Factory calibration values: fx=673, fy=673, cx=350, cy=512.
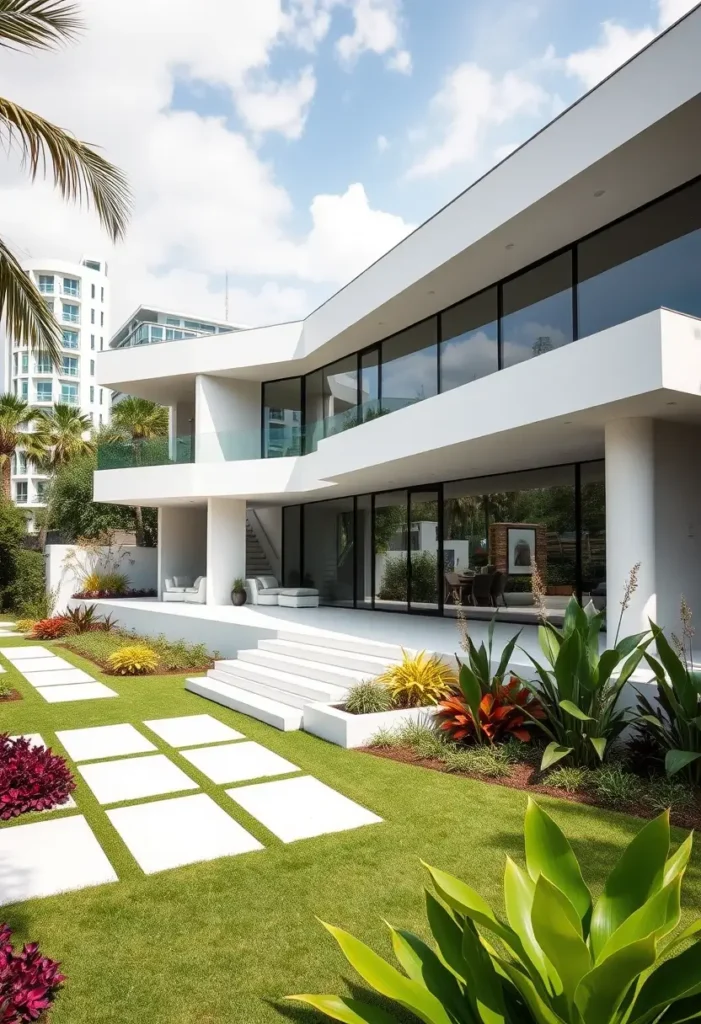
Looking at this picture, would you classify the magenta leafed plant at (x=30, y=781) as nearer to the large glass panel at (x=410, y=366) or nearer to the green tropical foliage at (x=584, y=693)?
the green tropical foliage at (x=584, y=693)

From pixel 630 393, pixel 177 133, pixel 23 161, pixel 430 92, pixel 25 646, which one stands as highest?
pixel 430 92

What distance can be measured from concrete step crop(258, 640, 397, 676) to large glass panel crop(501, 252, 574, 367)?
5167 mm

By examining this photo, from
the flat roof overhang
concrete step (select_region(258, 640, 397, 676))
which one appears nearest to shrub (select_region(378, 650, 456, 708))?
concrete step (select_region(258, 640, 397, 676))

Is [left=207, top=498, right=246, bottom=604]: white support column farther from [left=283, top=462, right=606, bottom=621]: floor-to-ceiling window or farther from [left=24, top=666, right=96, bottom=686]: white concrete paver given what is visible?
[left=24, top=666, right=96, bottom=686]: white concrete paver

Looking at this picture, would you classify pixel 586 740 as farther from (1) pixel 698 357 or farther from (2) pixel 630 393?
(1) pixel 698 357

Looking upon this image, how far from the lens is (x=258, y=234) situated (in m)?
20.6

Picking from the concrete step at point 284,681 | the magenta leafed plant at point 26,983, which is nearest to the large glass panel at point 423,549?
the concrete step at point 284,681

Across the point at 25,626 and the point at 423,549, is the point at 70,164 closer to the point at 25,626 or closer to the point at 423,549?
the point at 423,549

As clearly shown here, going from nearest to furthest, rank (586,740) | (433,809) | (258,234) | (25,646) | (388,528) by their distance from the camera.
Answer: (433,809), (586,740), (25,646), (388,528), (258,234)

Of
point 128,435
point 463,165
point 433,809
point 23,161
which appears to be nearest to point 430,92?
point 463,165

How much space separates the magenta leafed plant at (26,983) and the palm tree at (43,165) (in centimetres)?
546

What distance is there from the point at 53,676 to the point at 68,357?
6754 cm

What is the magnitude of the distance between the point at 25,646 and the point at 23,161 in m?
12.9

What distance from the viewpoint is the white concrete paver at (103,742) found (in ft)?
25.0
